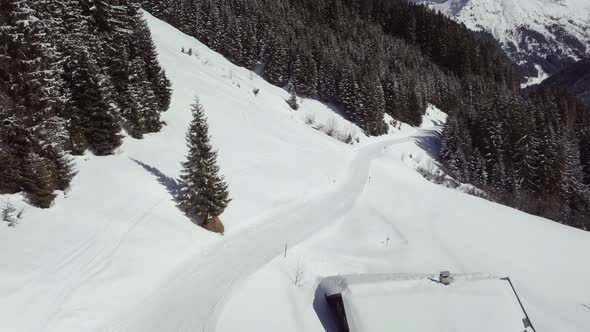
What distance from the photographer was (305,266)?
15664 mm

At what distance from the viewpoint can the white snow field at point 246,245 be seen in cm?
1081

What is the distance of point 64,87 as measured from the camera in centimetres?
2002

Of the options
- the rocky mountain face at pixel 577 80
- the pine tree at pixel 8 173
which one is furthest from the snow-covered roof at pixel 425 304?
the rocky mountain face at pixel 577 80

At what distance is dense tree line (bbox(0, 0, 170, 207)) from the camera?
14.3 m

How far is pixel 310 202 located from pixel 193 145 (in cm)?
1091

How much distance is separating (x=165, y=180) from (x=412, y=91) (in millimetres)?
69979

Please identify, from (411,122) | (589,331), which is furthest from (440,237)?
(411,122)

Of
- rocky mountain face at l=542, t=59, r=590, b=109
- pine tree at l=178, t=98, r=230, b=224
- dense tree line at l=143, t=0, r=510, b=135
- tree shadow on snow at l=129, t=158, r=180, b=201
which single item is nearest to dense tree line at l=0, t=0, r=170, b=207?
tree shadow on snow at l=129, t=158, r=180, b=201

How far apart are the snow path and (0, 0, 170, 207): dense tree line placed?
6732 mm

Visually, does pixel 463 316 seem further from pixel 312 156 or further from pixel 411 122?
pixel 411 122

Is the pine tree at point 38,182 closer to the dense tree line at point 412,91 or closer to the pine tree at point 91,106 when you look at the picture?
the pine tree at point 91,106

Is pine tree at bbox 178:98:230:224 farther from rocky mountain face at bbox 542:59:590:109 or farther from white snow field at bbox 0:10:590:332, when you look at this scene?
rocky mountain face at bbox 542:59:590:109

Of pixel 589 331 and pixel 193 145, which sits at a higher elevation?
pixel 589 331

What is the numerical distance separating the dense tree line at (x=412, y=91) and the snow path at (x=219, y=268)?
→ 3691 centimetres
